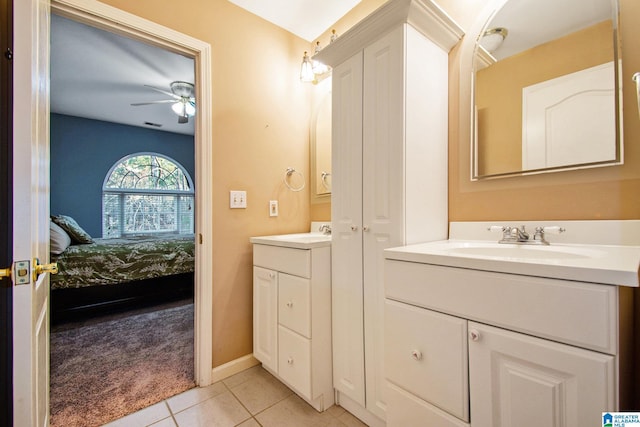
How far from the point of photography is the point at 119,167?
475 cm

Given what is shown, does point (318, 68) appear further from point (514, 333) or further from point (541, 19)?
point (514, 333)

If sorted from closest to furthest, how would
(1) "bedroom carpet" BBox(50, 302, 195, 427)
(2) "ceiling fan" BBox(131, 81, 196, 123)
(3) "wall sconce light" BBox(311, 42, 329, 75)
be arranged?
(1) "bedroom carpet" BBox(50, 302, 195, 427) → (3) "wall sconce light" BBox(311, 42, 329, 75) → (2) "ceiling fan" BBox(131, 81, 196, 123)

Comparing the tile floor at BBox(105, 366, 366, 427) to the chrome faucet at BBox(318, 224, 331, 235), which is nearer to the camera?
the tile floor at BBox(105, 366, 366, 427)

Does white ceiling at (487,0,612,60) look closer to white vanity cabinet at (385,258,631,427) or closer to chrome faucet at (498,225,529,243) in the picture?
chrome faucet at (498,225,529,243)

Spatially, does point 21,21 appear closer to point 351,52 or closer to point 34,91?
point 34,91

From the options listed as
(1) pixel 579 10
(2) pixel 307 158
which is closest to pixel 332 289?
(2) pixel 307 158

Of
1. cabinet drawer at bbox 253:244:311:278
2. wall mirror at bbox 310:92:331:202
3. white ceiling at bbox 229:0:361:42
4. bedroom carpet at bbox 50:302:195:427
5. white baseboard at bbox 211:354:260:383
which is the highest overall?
white ceiling at bbox 229:0:361:42

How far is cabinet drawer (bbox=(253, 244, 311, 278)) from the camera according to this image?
4.70 feet

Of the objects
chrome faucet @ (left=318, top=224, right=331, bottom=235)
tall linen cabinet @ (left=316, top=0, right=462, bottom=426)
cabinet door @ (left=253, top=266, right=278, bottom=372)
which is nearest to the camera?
tall linen cabinet @ (left=316, top=0, right=462, bottom=426)

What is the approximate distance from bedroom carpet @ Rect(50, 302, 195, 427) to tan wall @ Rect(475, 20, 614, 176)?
6.96ft

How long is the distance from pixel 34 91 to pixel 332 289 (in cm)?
138

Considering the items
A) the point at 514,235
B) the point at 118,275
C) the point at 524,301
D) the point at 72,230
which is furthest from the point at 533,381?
the point at 72,230

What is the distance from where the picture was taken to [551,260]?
2.56 feet

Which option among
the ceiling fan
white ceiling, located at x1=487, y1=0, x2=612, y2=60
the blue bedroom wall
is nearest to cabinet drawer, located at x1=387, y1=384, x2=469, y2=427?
white ceiling, located at x1=487, y1=0, x2=612, y2=60
